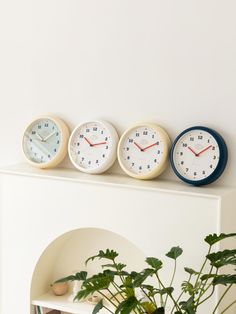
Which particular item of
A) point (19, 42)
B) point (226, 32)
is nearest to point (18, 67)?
point (19, 42)

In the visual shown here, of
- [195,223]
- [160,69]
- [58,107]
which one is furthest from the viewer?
[58,107]

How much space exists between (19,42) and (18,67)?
0.12 m

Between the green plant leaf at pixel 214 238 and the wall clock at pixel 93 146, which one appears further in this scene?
the wall clock at pixel 93 146

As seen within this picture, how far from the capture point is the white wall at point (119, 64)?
2.41m

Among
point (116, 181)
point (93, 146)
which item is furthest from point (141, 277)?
point (93, 146)

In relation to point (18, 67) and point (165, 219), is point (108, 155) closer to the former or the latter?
point (165, 219)

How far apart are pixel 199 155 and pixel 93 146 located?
19.8 inches

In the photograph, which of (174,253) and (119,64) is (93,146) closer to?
(119,64)

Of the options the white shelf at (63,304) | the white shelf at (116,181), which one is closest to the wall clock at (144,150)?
the white shelf at (116,181)

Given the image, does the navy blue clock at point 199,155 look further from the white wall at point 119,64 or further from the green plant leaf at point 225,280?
the green plant leaf at point 225,280

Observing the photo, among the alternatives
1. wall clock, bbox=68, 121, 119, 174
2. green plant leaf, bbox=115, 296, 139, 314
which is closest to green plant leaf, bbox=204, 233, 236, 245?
green plant leaf, bbox=115, 296, 139, 314

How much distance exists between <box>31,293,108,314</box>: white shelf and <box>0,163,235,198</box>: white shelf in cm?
59

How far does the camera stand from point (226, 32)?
2.36 metres

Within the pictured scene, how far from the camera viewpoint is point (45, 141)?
280 centimetres
